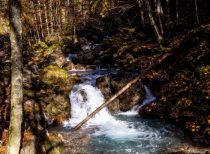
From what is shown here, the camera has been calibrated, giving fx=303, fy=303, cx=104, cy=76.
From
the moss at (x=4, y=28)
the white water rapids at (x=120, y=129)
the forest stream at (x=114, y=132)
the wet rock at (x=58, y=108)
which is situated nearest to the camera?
the forest stream at (x=114, y=132)

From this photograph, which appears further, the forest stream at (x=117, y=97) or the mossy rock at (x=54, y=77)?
the mossy rock at (x=54, y=77)

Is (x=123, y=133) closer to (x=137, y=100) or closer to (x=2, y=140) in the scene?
(x=137, y=100)

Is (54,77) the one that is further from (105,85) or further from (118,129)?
(118,129)

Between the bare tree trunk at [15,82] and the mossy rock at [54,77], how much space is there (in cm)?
1039

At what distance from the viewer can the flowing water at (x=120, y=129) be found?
12156 mm

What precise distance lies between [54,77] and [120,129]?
6.40 m

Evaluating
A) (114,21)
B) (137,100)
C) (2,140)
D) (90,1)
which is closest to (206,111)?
(137,100)

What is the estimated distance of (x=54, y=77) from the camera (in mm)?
19062

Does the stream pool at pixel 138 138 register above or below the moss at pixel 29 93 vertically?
below

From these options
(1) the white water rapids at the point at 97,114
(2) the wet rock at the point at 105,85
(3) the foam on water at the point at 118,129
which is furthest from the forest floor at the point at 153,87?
(2) the wet rock at the point at 105,85

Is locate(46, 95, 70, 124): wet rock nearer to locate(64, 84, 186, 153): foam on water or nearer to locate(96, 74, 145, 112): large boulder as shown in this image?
locate(64, 84, 186, 153): foam on water

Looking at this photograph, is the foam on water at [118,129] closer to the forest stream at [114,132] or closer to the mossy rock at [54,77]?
the forest stream at [114,132]

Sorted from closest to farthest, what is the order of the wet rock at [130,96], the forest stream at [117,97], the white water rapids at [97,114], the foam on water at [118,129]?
the forest stream at [117,97]
the foam on water at [118,129]
the white water rapids at [97,114]
the wet rock at [130,96]

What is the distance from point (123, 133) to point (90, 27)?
31.3m
